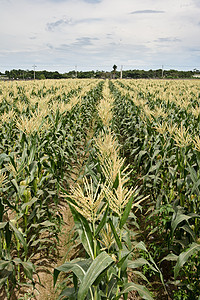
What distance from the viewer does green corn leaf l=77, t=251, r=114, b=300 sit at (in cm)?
137

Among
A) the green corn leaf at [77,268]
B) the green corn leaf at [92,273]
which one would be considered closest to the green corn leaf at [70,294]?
the green corn leaf at [77,268]

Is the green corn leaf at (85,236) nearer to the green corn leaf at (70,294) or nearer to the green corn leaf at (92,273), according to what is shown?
the green corn leaf at (92,273)

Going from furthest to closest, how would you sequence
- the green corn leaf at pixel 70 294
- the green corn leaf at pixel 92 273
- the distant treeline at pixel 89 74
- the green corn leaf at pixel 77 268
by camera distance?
1. the distant treeline at pixel 89 74
2. the green corn leaf at pixel 70 294
3. the green corn leaf at pixel 77 268
4. the green corn leaf at pixel 92 273

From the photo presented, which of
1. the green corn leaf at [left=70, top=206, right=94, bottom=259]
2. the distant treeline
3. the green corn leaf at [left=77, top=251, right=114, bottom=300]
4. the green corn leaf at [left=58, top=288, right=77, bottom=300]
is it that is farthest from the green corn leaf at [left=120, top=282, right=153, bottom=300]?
the distant treeline

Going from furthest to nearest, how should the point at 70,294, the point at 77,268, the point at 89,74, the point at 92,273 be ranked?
the point at 89,74, the point at 70,294, the point at 77,268, the point at 92,273

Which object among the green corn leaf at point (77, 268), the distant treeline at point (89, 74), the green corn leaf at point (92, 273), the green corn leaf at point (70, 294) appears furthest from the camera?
the distant treeline at point (89, 74)

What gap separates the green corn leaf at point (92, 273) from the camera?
53.8 inches

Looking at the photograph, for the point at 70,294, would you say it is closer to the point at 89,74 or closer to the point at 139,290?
the point at 139,290

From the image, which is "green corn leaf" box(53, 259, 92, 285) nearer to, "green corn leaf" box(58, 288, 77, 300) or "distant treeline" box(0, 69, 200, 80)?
"green corn leaf" box(58, 288, 77, 300)

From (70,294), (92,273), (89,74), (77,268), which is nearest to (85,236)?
(77,268)

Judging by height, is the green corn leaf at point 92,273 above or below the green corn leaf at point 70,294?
above

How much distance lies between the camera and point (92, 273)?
4.62 ft

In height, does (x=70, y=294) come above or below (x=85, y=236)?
below

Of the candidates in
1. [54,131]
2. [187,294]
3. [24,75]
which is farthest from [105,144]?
[24,75]
